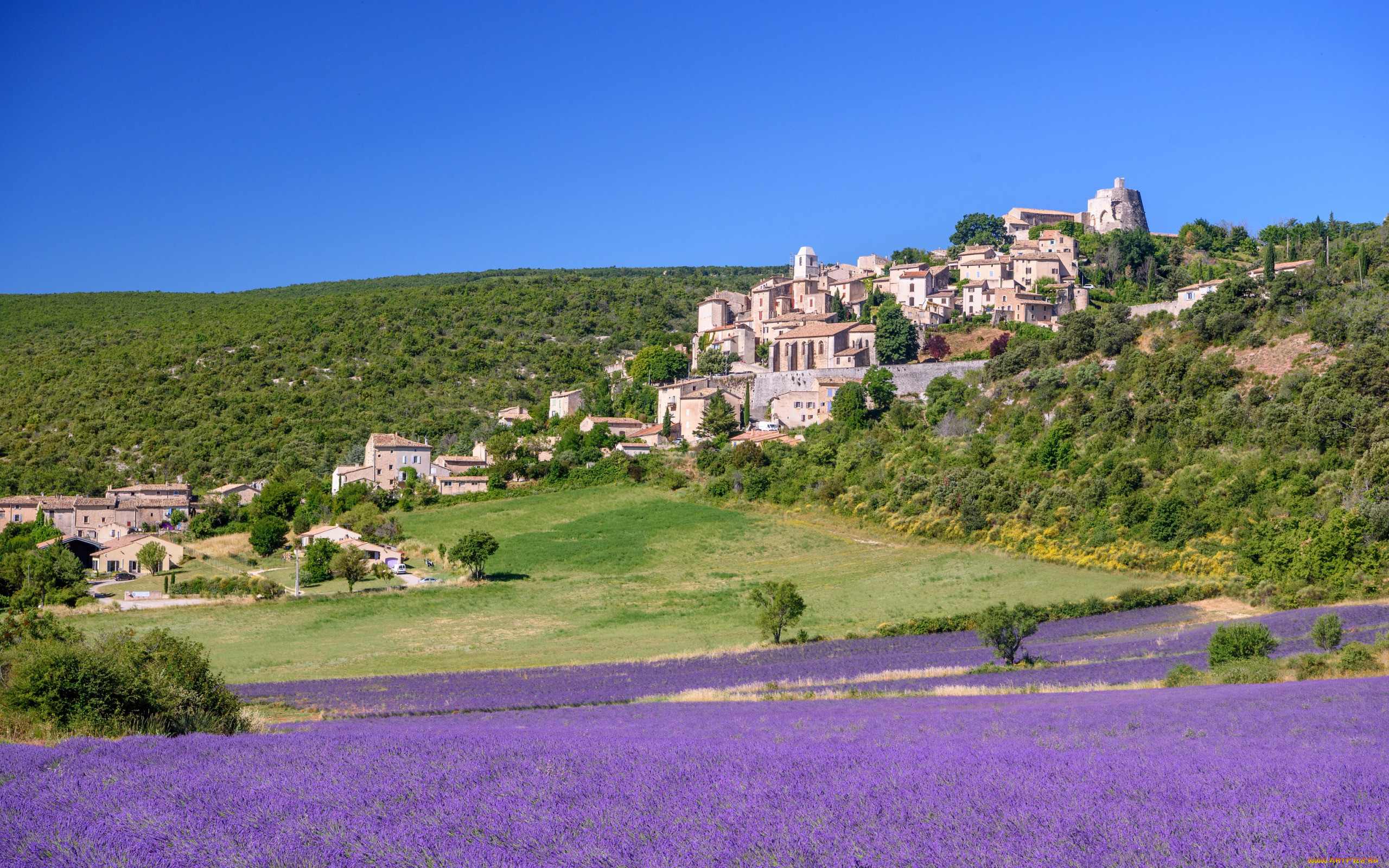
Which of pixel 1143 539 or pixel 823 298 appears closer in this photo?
pixel 1143 539

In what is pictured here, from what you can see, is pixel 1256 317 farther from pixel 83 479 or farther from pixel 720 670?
pixel 83 479

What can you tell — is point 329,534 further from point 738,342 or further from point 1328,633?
point 1328,633

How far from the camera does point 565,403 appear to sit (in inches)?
3182

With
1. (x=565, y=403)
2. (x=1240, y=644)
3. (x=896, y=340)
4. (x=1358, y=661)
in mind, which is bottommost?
(x=1240, y=644)

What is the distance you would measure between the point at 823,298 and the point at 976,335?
1627 centimetres

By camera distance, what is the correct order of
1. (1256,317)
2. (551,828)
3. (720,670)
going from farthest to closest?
(1256,317) < (720,670) < (551,828)

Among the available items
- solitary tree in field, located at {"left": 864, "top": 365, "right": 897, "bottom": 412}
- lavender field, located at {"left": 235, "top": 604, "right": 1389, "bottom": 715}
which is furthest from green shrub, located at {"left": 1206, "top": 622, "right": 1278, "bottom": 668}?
solitary tree in field, located at {"left": 864, "top": 365, "right": 897, "bottom": 412}

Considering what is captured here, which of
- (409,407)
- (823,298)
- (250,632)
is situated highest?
(823,298)

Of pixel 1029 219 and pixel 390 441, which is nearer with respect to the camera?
pixel 390 441

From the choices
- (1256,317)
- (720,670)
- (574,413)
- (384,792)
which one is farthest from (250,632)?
(1256,317)

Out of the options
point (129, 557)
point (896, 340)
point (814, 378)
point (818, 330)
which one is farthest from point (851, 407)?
point (129, 557)

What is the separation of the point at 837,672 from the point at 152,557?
43.3 meters

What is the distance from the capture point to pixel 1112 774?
7.81 metres

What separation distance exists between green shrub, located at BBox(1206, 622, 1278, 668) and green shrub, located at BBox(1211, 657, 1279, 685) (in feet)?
3.80
